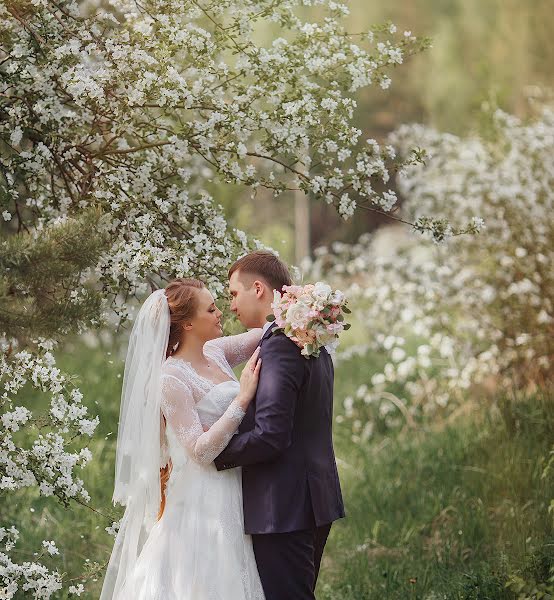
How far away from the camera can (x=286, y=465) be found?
3.74 m

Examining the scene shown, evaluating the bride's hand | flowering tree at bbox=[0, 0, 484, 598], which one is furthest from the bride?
flowering tree at bbox=[0, 0, 484, 598]

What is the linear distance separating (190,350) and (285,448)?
0.61 m

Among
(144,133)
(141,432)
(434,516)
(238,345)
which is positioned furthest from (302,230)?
(141,432)

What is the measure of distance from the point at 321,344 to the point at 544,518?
2691mm

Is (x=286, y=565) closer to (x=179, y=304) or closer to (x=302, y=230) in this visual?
(x=179, y=304)

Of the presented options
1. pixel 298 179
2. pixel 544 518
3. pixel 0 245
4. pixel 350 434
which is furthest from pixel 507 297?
pixel 0 245

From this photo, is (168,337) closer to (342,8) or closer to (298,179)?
(298,179)

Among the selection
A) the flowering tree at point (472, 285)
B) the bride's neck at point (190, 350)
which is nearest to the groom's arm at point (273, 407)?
the bride's neck at point (190, 350)

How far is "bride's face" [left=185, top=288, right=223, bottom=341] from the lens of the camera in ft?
13.0

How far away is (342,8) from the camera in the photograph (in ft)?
16.5

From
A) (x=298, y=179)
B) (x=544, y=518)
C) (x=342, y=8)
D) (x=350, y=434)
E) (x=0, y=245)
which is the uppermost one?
(x=342, y=8)

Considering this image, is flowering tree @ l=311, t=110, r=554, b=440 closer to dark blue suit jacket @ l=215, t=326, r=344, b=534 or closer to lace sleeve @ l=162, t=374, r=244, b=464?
dark blue suit jacket @ l=215, t=326, r=344, b=534

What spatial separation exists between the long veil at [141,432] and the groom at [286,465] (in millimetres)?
306

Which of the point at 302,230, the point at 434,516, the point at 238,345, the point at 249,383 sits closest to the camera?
the point at 249,383
